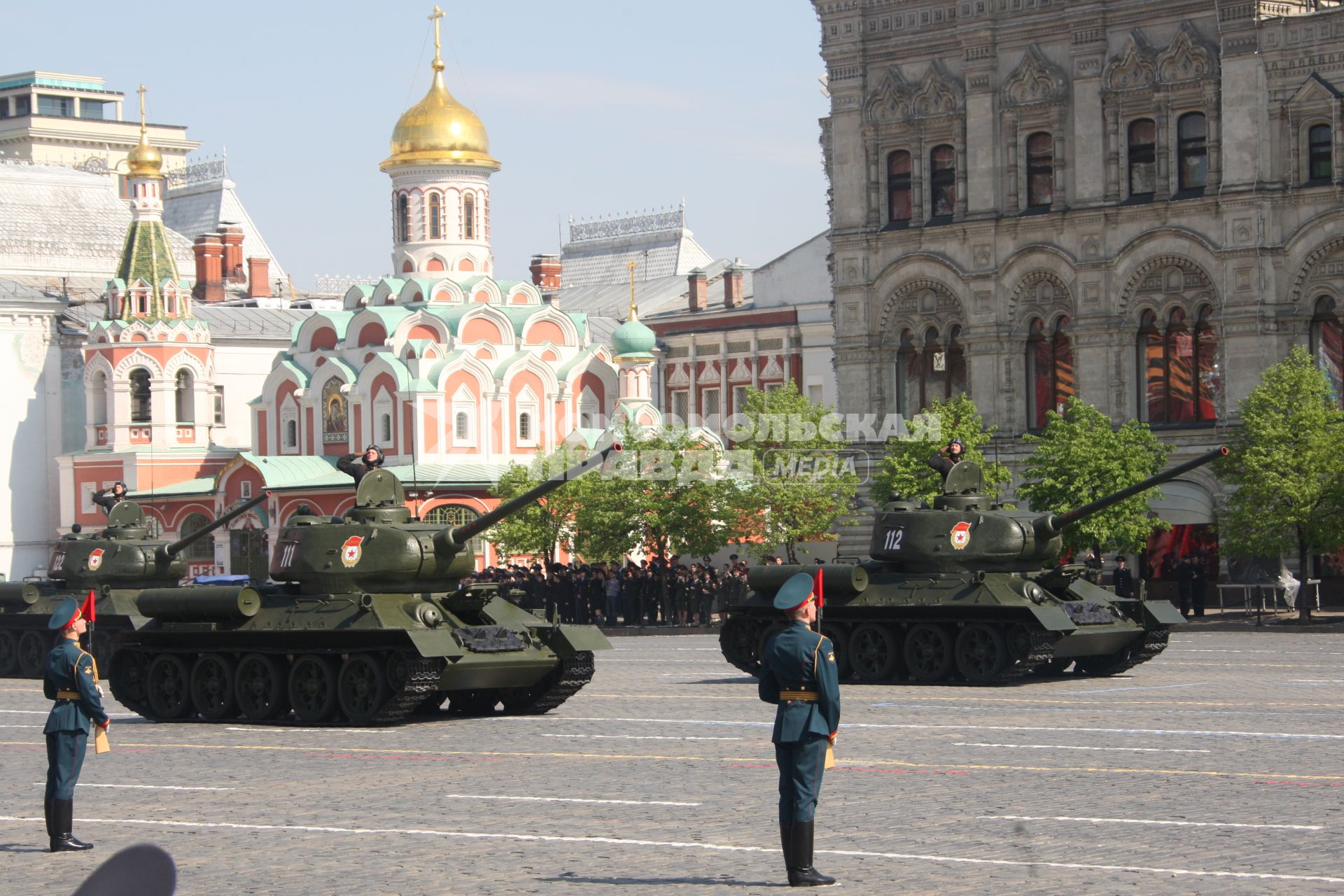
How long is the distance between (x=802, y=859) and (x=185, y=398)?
6153 cm

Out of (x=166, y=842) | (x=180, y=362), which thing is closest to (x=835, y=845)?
(x=166, y=842)

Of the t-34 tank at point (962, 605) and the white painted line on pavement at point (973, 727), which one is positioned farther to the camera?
the t-34 tank at point (962, 605)

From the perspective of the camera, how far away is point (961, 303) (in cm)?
4656

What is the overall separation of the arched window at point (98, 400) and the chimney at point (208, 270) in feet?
47.9

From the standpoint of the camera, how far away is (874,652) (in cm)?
2470

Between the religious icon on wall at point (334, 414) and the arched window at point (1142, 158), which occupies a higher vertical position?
the arched window at point (1142, 158)

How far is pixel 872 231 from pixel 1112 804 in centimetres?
3503

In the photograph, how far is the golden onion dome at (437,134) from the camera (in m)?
66.2

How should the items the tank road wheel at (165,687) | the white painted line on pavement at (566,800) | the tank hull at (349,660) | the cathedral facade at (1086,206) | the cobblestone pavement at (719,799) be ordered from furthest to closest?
the cathedral facade at (1086,206)
the tank road wheel at (165,687)
the tank hull at (349,660)
the white painted line on pavement at (566,800)
the cobblestone pavement at (719,799)

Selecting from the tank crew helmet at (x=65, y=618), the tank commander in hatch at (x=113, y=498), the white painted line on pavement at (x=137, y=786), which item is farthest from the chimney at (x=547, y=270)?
the tank crew helmet at (x=65, y=618)

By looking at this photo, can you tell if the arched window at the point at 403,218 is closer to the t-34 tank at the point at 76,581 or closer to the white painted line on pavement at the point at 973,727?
the t-34 tank at the point at 76,581

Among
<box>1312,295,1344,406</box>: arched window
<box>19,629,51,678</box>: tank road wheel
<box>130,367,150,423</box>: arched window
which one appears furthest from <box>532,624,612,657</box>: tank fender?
<box>130,367,150,423</box>: arched window

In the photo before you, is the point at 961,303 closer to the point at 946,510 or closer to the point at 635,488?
the point at 635,488

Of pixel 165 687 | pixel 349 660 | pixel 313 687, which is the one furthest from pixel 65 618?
pixel 165 687
